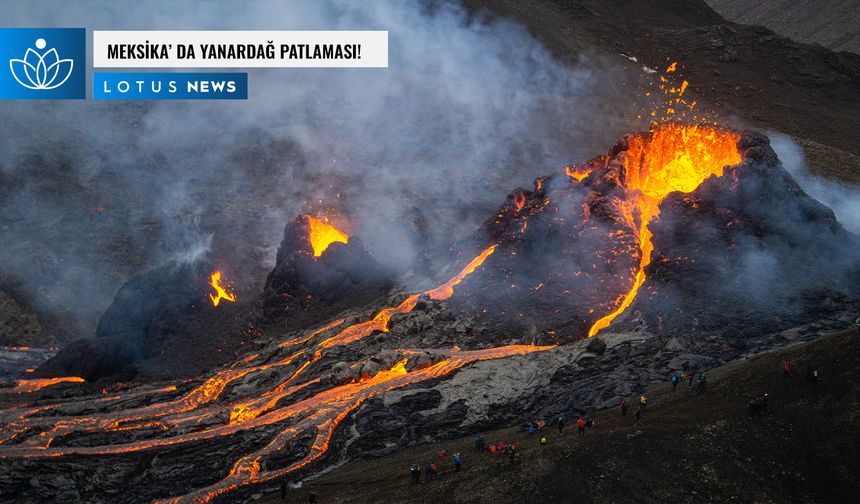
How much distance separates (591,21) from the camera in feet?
482

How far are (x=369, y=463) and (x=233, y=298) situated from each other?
4848 centimetres

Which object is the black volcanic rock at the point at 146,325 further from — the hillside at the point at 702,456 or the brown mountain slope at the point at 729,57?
the brown mountain slope at the point at 729,57

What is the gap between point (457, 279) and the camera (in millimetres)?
64625

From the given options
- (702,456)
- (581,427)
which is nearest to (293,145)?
(581,427)

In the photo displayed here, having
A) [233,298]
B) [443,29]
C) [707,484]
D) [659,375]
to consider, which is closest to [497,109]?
[443,29]

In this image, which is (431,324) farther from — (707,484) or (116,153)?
(116,153)

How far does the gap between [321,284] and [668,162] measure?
34844 mm

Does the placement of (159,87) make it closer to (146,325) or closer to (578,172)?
(146,325)

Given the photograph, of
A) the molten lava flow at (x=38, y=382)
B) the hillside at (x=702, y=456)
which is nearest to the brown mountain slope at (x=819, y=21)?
the hillside at (x=702, y=456)

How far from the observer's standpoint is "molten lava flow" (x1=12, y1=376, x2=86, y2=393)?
6270 centimetres

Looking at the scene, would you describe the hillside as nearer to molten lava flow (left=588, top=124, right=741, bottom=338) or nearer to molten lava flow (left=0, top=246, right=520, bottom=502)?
molten lava flow (left=0, top=246, right=520, bottom=502)

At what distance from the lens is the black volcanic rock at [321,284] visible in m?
69.9

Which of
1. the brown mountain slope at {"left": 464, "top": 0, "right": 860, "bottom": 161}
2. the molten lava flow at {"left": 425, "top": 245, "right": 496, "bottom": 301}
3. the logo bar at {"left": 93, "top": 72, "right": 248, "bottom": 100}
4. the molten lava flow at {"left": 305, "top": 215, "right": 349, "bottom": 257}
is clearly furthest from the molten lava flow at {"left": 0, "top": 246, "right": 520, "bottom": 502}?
the brown mountain slope at {"left": 464, "top": 0, "right": 860, "bottom": 161}

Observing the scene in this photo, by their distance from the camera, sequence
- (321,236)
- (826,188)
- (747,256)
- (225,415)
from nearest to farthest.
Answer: (225,415) → (747,256) → (321,236) → (826,188)
